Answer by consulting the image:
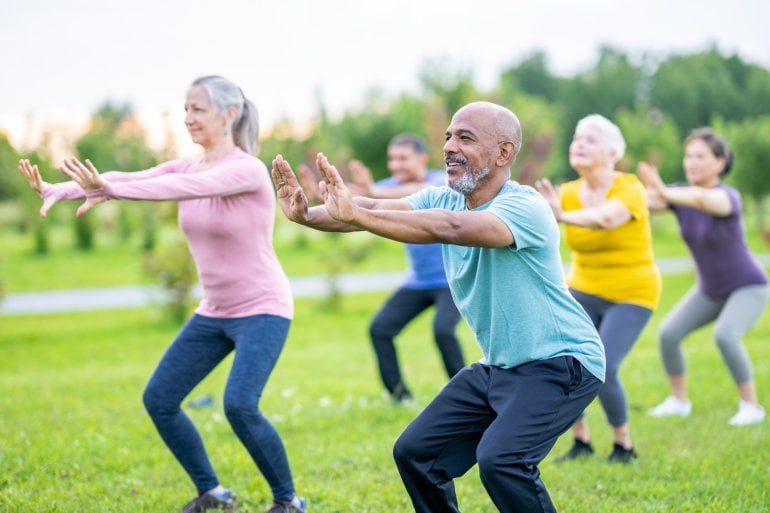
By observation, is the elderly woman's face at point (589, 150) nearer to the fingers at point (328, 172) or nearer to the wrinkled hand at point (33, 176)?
the fingers at point (328, 172)

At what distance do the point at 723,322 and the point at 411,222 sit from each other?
16.8 feet

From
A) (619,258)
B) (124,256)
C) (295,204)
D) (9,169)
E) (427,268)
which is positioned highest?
(295,204)

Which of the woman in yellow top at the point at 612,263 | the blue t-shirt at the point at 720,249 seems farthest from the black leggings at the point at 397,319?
the blue t-shirt at the point at 720,249

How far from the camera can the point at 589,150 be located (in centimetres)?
632

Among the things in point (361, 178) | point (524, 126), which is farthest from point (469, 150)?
point (524, 126)

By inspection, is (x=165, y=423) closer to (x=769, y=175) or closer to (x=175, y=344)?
(x=175, y=344)

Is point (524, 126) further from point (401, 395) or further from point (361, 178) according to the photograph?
point (361, 178)

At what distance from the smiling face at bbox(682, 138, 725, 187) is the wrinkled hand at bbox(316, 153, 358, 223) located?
4.78 m

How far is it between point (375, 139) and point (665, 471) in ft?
136

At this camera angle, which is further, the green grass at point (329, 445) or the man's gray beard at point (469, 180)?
the green grass at point (329, 445)

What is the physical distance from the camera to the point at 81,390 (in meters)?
9.71

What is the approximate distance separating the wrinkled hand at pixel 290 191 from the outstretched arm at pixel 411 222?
25 cm

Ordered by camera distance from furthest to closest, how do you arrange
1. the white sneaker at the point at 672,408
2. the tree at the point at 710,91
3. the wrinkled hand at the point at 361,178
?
the tree at the point at 710,91, the white sneaker at the point at 672,408, the wrinkled hand at the point at 361,178

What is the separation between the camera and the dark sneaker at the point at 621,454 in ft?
20.9
